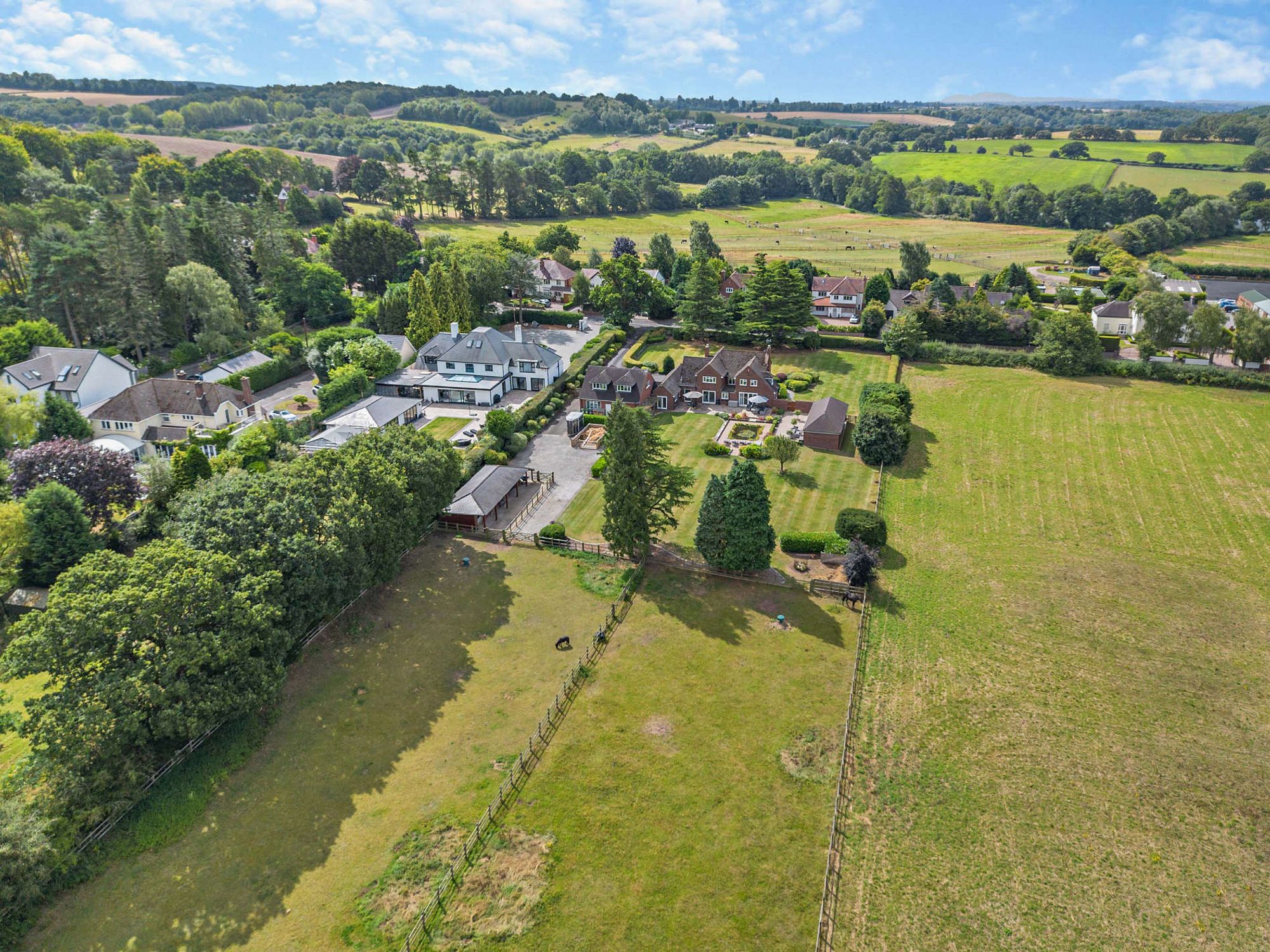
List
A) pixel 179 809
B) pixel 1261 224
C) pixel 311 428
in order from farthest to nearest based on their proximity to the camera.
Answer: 1. pixel 1261 224
2. pixel 311 428
3. pixel 179 809

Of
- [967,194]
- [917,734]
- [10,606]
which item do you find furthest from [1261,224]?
[10,606]

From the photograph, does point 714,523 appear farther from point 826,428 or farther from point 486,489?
point 826,428

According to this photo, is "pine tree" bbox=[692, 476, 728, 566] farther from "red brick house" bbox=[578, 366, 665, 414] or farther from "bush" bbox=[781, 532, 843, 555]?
"red brick house" bbox=[578, 366, 665, 414]

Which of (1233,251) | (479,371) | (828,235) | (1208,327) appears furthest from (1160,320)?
(828,235)

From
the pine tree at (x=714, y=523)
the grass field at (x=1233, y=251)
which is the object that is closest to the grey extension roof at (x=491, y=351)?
the pine tree at (x=714, y=523)

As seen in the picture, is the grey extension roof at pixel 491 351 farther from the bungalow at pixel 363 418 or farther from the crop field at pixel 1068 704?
the crop field at pixel 1068 704

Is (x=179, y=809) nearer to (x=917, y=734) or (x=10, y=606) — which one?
(x=10, y=606)
